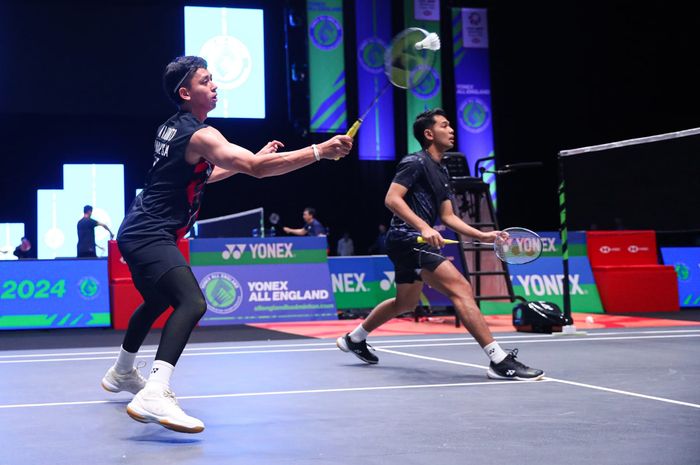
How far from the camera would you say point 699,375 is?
5.82 m

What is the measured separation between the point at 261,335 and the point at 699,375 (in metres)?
5.77

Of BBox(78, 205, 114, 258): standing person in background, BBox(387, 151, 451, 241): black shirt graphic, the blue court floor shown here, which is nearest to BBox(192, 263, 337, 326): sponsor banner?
BBox(78, 205, 114, 258): standing person in background

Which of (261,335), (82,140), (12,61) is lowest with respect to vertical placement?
(261,335)

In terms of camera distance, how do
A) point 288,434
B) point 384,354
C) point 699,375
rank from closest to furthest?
point 288,434, point 699,375, point 384,354

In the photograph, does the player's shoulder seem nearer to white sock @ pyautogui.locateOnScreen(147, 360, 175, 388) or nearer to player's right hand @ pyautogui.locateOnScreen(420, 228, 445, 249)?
player's right hand @ pyautogui.locateOnScreen(420, 228, 445, 249)

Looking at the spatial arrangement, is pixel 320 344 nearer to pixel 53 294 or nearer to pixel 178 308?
pixel 178 308

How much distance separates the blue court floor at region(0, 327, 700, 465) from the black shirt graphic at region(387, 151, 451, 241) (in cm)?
106

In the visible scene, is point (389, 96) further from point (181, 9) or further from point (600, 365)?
point (600, 365)

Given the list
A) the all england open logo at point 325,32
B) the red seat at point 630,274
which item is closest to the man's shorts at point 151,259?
the red seat at point 630,274

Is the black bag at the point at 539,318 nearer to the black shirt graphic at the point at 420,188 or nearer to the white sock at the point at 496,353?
the black shirt graphic at the point at 420,188

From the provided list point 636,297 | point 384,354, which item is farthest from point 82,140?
point 384,354

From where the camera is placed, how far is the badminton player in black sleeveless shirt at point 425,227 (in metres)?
6.02

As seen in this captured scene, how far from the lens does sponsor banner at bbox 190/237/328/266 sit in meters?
12.5

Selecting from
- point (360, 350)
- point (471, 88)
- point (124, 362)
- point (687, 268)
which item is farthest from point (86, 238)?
point (471, 88)
